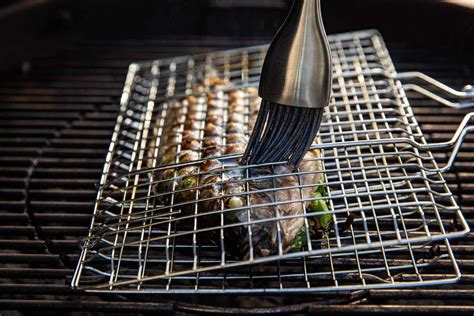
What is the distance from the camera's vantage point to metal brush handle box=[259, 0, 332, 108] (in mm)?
2133

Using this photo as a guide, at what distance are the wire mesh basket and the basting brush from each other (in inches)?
7.7

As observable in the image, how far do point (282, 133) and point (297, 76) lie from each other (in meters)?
0.25

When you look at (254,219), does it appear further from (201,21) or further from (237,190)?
(201,21)

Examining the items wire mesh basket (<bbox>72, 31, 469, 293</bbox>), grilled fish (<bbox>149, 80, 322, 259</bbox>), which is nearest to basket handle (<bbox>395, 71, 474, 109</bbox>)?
wire mesh basket (<bbox>72, 31, 469, 293</bbox>)

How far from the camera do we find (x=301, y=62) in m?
2.15

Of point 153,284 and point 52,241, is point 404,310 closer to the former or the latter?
point 153,284

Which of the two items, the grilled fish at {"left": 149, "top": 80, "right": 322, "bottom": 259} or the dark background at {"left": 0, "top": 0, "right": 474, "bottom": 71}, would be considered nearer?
the grilled fish at {"left": 149, "top": 80, "right": 322, "bottom": 259}

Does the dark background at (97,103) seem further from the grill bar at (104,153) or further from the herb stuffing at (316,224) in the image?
the herb stuffing at (316,224)

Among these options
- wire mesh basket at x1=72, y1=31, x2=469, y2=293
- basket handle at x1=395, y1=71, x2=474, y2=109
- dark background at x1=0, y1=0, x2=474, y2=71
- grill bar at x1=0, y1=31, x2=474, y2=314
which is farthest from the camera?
dark background at x1=0, y1=0, x2=474, y2=71

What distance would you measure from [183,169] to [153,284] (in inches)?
21.9

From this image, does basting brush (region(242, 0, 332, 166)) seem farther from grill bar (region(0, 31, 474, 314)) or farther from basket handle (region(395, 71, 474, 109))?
basket handle (region(395, 71, 474, 109))

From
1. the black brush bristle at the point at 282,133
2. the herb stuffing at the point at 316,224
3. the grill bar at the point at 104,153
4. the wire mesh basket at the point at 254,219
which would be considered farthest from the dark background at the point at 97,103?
the black brush bristle at the point at 282,133

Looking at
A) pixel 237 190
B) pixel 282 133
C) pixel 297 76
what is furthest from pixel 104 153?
pixel 297 76

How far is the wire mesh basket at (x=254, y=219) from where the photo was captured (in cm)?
212
